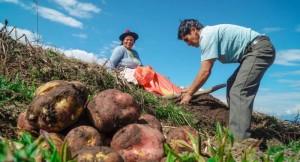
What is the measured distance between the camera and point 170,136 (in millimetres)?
3404

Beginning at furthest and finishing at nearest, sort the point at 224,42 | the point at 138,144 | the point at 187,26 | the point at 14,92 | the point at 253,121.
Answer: the point at 253,121 → the point at 187,26 → the point at 224,42 → the point at 14,92 → the point at 138,144

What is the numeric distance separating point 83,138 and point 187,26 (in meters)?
3.43

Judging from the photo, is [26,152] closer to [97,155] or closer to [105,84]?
[97,155]

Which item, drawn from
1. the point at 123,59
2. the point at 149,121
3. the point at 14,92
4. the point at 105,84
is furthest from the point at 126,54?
the point at 149,121

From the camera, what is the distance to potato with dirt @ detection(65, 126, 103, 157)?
2.99 meters

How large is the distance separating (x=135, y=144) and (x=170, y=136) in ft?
1.63

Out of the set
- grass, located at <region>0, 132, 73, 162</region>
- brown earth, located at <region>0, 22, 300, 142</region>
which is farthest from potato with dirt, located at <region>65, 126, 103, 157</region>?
brown earth, located at <region>0, 22, 300, 142</region>

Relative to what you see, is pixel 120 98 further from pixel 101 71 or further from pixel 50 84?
pixel 101 71

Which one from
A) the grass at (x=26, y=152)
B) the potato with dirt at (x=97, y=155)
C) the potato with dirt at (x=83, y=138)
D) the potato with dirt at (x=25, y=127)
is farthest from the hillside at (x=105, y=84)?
the grass at (x=26, y=152)

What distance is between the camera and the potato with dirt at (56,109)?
318cm

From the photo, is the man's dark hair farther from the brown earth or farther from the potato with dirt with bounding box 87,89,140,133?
the potato with dirt with bounding box 87,89,140,133

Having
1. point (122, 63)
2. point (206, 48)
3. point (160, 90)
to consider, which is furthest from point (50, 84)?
point (122, 63)

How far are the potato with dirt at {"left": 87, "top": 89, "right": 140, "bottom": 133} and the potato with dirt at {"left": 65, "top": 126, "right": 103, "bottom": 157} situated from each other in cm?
10

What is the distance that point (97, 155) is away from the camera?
7.81 ft
